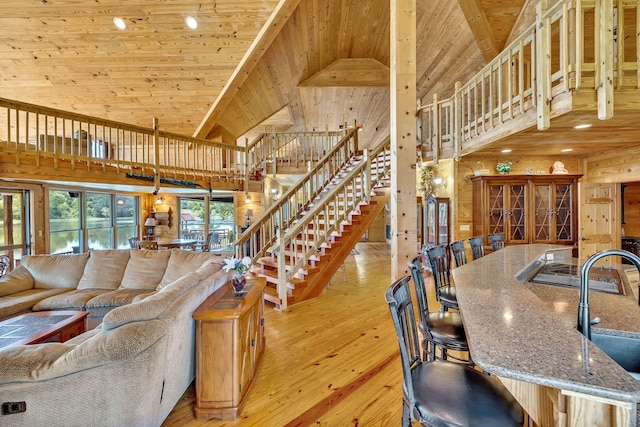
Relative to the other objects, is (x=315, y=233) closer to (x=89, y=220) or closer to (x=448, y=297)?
(x=448, y=297)

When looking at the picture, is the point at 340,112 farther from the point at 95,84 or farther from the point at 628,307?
the point at 628,307

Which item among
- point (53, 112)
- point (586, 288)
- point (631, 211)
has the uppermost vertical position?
point (53, 112)

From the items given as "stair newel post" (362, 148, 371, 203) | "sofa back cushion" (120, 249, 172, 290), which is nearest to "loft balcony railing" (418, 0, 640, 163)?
"stair newel post" (362, 148, 371, 203)

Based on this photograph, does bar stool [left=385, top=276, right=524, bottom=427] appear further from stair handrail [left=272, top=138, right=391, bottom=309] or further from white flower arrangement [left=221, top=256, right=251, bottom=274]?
stair handrail [left=272, top=138, right=391, bottom=309]

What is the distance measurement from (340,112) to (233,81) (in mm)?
4070

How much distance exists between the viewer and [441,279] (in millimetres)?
2621

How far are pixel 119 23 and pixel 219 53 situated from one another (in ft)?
5.22

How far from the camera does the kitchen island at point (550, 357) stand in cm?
79

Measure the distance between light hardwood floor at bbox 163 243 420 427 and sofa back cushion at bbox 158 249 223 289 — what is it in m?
1.10

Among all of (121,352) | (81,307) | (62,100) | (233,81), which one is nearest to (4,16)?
(62,100)

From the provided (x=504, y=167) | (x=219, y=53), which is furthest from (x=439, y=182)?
(x=219, y=53)

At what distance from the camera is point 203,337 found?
193 centimetres

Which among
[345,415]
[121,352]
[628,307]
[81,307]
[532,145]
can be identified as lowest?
[345,415]

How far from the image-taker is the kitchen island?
31.1 inches
